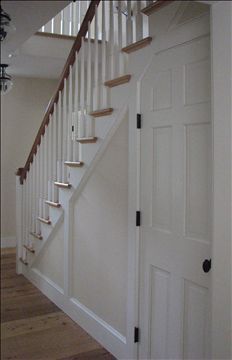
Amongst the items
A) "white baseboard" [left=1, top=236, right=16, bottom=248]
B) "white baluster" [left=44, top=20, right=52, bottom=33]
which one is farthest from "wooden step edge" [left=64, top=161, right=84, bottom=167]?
"white baseboard" [left=1, top=236, right=16, bottom=248]

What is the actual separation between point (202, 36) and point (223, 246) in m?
1.02

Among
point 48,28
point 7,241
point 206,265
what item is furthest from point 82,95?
point 7,241

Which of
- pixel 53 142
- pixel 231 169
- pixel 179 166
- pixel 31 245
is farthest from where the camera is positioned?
pixel 31 245

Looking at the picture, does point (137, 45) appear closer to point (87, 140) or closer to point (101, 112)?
point (101, 112)

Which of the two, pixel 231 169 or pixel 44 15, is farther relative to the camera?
pixel 44 15

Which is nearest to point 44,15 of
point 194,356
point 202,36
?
point 202,36

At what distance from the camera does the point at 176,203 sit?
2191 mm

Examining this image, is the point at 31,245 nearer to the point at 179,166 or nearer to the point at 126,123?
the point at 126,123

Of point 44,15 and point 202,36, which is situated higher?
point 44,15

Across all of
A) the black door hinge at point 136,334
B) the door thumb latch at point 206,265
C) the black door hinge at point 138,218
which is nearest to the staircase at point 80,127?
the black door hinge at point 136,334

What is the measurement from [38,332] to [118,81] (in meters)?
2.02

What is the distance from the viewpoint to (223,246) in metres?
1.75

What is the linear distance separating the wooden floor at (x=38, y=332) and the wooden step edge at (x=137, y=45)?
2039 millimetres

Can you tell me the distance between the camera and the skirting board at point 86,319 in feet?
8.99
